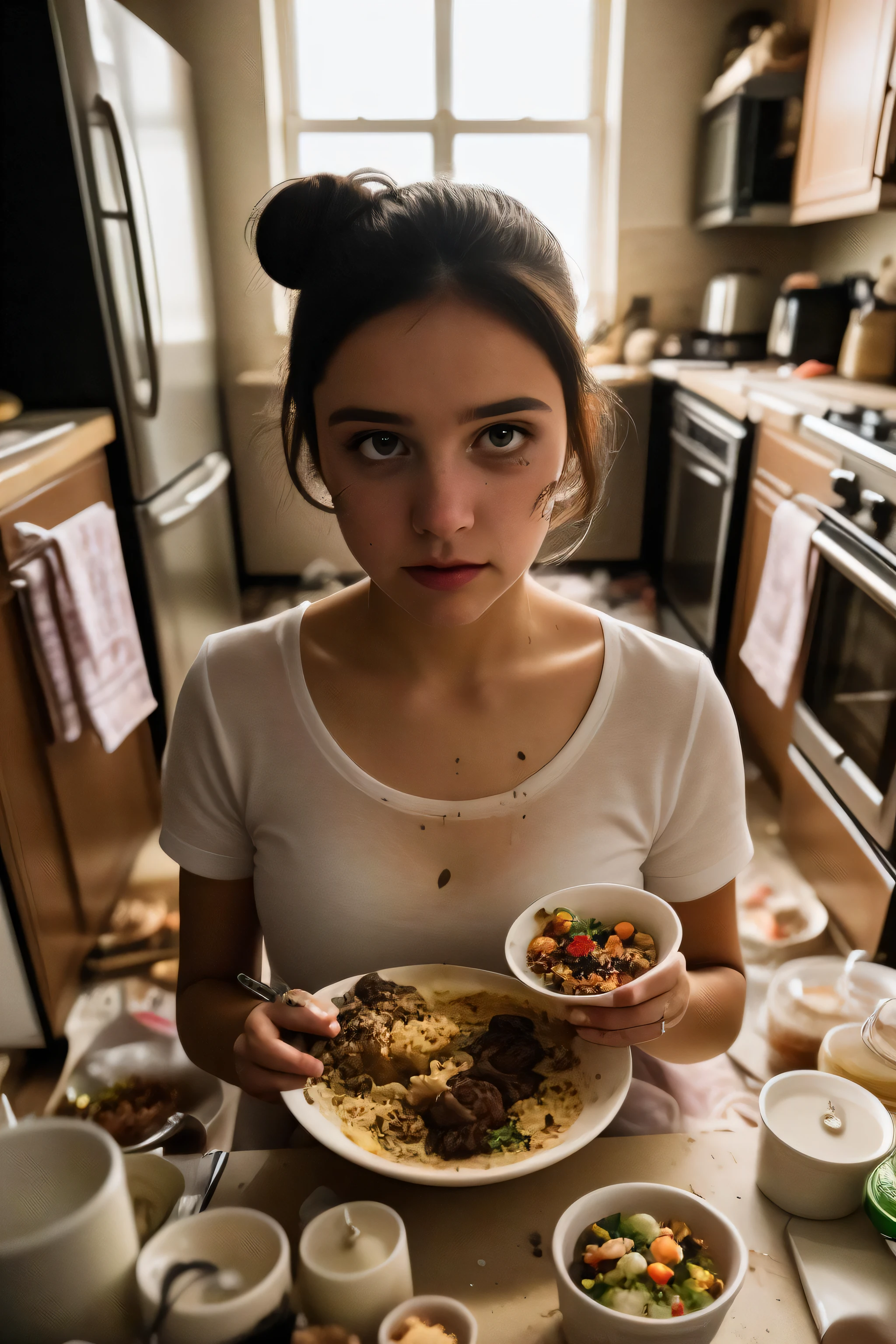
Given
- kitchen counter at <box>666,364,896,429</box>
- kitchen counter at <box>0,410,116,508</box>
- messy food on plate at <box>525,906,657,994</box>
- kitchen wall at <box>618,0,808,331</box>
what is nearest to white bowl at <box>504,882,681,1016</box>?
messy food on plate at <box>525,906,657,994</box>

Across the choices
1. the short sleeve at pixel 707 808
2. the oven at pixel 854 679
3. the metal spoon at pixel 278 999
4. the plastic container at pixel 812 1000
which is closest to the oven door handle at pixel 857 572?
the oven at pixel 854 679

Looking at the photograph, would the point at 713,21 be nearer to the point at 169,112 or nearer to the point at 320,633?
the point at 169,112

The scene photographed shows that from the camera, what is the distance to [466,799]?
0.85 meters

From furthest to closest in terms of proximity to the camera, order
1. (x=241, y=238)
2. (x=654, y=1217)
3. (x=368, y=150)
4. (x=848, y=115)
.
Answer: (x=368, y=150) < (x=241, y=238) < (x=848, y=115) < (x=654, y=1217)

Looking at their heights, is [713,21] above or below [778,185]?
above

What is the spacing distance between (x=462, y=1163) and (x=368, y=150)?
4.47m

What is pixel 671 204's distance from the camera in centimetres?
395

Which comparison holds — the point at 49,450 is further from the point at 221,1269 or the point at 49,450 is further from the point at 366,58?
the point at 366,58

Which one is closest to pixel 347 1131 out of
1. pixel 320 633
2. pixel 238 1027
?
pixel 238 1027

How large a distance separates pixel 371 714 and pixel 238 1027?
12.2 inches

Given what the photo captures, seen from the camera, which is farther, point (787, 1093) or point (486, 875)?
point (486, 875)

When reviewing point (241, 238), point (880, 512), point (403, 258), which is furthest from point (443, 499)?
point (241, 238)

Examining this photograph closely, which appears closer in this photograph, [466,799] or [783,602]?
[466,799]

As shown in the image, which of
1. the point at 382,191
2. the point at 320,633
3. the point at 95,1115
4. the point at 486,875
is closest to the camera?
the point at 382,191
